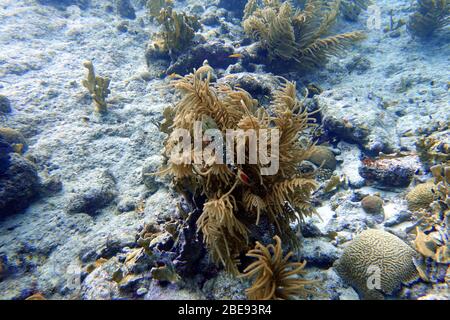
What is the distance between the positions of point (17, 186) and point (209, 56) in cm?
501

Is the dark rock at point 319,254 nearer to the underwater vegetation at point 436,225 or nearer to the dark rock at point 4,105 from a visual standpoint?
the underwater vegetation at point 436,225

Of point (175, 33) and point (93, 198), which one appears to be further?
point (175, 33)

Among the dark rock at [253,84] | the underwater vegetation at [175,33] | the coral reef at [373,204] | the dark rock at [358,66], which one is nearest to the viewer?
the coral reef at [373,204]

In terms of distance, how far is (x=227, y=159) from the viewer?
2396mm

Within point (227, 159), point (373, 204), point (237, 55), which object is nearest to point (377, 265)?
point (373, 204)

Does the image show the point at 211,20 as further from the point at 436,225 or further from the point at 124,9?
the point at 436,225

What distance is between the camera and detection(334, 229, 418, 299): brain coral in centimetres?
262

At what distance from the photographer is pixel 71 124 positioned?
600 centimetres

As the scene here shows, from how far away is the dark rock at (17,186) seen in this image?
4.30m

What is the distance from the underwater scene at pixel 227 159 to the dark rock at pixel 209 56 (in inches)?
1.4

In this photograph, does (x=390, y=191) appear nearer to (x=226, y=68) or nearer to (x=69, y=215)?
(x=226, y=68)

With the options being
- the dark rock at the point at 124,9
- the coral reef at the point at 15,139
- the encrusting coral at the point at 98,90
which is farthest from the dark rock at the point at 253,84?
the dark rock at the point at 124,9
